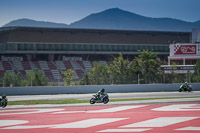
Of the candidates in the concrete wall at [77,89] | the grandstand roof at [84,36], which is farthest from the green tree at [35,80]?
the grandstand roof at [84,36]

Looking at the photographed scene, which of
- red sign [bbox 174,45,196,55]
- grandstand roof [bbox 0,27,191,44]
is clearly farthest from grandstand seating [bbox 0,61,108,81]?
red sign [bbox 174,45,196,55]

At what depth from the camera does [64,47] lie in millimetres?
82438

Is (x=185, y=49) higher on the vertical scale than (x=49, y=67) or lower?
higher

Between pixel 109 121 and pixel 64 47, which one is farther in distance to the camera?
pixel 64 47

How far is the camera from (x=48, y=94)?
1795 inches

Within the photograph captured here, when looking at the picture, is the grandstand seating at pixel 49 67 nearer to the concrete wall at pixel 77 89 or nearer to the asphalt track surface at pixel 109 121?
the concrete wall at pixel 77 89

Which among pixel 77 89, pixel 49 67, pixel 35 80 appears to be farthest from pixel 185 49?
pixel 35 80

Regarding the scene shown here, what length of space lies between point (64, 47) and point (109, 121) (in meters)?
63.2

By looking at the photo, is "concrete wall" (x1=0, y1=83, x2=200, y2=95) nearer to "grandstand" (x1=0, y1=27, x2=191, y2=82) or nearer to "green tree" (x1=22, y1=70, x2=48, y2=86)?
"green tree" (x1=22, y1=70, x2=48, y2=86)

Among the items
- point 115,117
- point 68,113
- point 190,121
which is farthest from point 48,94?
point 190,121

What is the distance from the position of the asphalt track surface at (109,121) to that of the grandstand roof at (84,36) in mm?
56236

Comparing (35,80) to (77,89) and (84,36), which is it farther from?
(84,36)

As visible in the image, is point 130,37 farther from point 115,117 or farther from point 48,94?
point 115,117

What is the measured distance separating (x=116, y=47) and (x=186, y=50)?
48.4 feet
